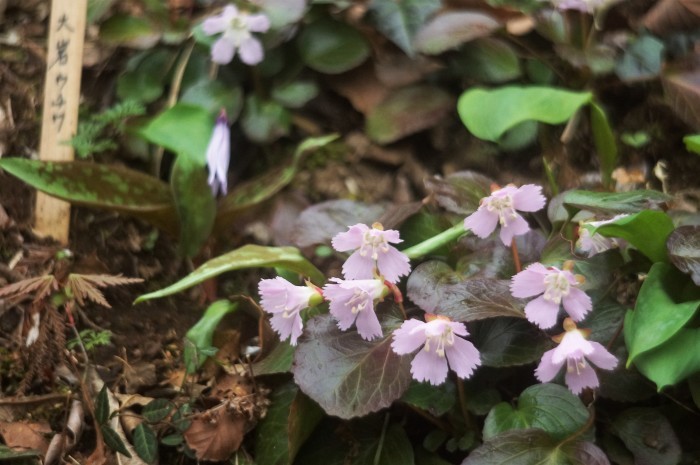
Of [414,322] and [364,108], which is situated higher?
[414,322]

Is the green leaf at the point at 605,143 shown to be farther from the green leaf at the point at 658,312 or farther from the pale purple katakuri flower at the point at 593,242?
the green leaf at the point at 658,312

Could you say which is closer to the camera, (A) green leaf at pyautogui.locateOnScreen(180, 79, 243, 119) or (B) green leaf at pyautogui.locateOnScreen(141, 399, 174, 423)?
(B) green leaf at pyautogui.locateOnScreen(141, 399, 174, 423)

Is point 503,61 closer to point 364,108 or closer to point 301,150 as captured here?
point 364,108

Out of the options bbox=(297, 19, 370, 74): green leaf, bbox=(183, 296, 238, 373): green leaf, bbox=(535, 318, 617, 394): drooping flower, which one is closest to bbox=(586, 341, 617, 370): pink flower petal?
bbox=(535, 318, 617, 394): drooping flower

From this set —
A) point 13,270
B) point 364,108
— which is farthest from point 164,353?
point 364,108

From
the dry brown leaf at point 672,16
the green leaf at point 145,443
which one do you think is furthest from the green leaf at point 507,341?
the dry brown leaf at point 672,16

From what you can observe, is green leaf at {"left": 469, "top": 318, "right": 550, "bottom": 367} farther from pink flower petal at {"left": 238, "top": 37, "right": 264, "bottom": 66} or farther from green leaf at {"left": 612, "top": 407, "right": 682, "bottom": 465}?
pink flower petal at {"left": 238, "top": 37, "right": 264, "bottom": 66}
